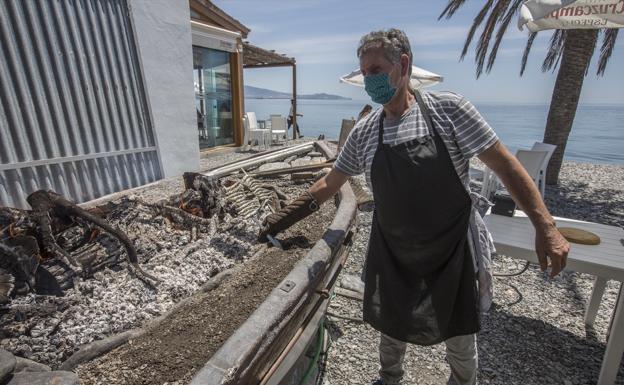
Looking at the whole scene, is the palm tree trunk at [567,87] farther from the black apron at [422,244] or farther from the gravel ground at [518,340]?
the black apron at [422,244]

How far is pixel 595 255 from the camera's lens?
2732mm

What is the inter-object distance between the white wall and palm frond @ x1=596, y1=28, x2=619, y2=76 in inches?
440

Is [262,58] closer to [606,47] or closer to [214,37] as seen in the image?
[214,37]

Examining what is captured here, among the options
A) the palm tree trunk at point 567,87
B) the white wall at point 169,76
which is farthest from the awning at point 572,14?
the white wall at point 169,76

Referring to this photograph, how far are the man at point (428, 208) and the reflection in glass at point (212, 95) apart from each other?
29.9ft

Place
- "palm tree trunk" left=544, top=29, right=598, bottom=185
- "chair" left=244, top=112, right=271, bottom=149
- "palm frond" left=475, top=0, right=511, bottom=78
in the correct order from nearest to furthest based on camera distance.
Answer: "palm tree trunk" left=544, top=29, right=598, bottom=185 → "palm frond" left=475, top=0, right=511, bottom=78 → "chair" left=244, top=112, right=271, bottom=149

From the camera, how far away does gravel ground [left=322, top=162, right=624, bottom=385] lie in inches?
103

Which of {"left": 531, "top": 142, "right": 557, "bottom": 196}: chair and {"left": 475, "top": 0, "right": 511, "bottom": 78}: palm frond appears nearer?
{"left": 531, "top": 142, "right": 557, "bottom": 196}: chair

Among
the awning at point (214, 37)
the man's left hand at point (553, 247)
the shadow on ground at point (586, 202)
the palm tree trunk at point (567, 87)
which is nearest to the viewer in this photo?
the man's left hand at point (553, 247)

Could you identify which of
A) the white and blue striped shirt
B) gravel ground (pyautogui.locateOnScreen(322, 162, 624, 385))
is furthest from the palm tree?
the white and blue striped shirt

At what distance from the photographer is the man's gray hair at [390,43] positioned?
196 centimetres

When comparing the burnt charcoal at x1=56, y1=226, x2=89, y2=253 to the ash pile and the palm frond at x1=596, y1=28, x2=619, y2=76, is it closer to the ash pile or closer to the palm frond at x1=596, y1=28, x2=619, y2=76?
the ash pile

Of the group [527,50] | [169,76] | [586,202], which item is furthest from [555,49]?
[169,76]

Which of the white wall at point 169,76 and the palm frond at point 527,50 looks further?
the palm frond at point 527,50
